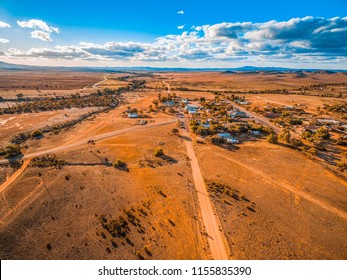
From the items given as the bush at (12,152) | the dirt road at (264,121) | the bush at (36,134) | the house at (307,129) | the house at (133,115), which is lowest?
the dirt road at (264,121)

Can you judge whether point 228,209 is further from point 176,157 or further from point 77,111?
point 77,111

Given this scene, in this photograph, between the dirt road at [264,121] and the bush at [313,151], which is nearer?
the bush at [313,151]

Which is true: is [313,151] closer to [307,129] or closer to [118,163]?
[307,129]

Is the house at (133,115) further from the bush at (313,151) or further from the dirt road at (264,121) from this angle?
the bush at (313,151)

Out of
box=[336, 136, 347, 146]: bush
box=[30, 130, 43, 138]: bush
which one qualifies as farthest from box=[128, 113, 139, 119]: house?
box=[336, 136, 347, 146]: bush

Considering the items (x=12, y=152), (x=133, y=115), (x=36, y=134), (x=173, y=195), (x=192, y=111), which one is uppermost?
(x=12, y=152)

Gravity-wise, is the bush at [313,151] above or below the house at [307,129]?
above

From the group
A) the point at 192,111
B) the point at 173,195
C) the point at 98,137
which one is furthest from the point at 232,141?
the point at 98,137

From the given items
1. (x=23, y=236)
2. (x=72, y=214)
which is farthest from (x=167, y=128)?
(x=23, y=236)

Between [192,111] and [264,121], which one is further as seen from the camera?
[192,111]

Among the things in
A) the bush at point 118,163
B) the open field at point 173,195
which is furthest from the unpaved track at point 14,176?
the bush at point 118,163

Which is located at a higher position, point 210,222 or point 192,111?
point 210,222
